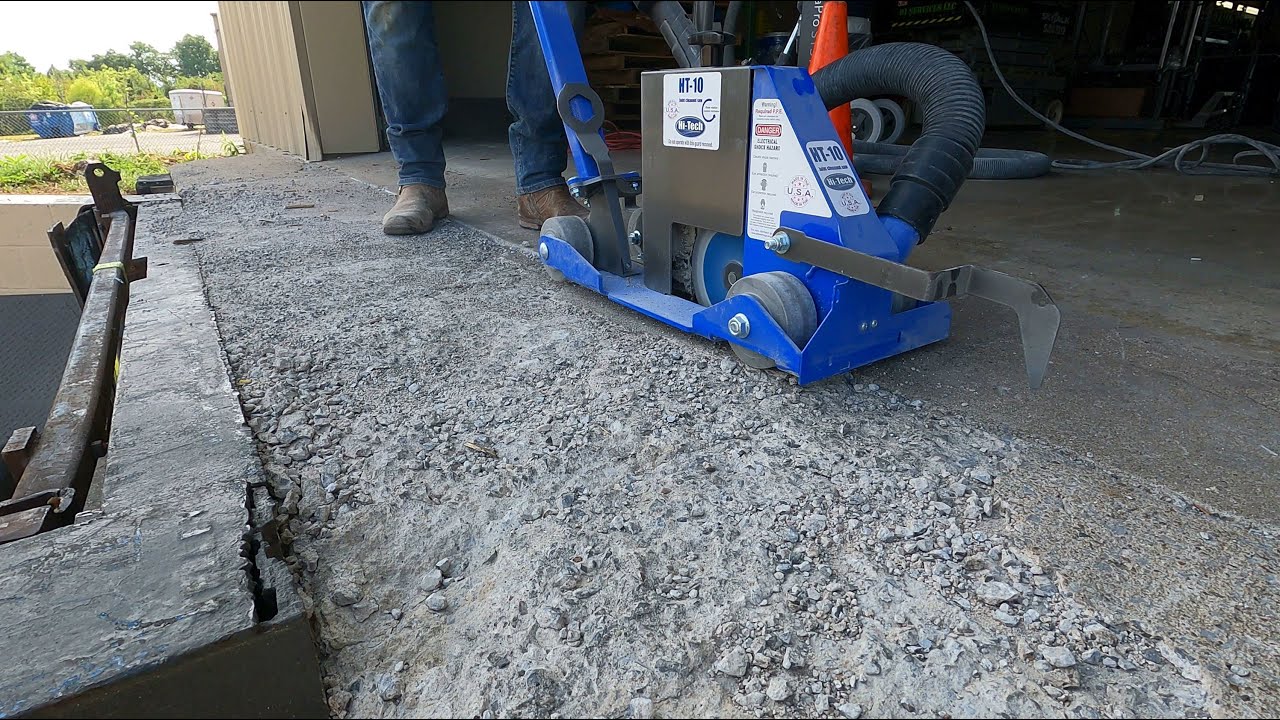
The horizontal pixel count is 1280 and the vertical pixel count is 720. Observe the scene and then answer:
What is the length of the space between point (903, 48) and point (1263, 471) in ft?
3.68

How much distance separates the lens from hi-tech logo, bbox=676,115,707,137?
1583mm

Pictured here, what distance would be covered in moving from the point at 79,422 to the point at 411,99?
6.71 ft

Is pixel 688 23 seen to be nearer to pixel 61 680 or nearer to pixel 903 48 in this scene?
pixel 903 48

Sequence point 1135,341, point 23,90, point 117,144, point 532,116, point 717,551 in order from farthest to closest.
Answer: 1. point 117,144
2. point 23,90
3. point 532,116
4. point 1135,341
5. point 717,551

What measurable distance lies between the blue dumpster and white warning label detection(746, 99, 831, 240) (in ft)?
18.0

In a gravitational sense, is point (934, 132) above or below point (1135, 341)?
above

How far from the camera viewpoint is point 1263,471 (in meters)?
1.17

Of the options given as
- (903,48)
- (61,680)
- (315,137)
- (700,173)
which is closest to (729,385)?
(700,173)

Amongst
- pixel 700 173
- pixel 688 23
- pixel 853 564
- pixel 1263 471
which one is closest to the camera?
pixel 853 564

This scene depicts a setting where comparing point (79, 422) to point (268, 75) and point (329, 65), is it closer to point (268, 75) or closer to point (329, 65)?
point (329, 65)

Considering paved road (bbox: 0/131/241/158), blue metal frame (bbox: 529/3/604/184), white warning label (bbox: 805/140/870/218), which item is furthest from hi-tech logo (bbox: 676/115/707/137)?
paved road (bbox: 0/131/241/158)

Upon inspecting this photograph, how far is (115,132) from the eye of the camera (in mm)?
6715

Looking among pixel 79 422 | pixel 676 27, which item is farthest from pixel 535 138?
pixel 79 422

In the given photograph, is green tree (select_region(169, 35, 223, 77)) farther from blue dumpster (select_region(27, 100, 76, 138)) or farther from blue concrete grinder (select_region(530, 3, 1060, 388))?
blue concrete grinder (select_region(530, 3, 1060, 388))
